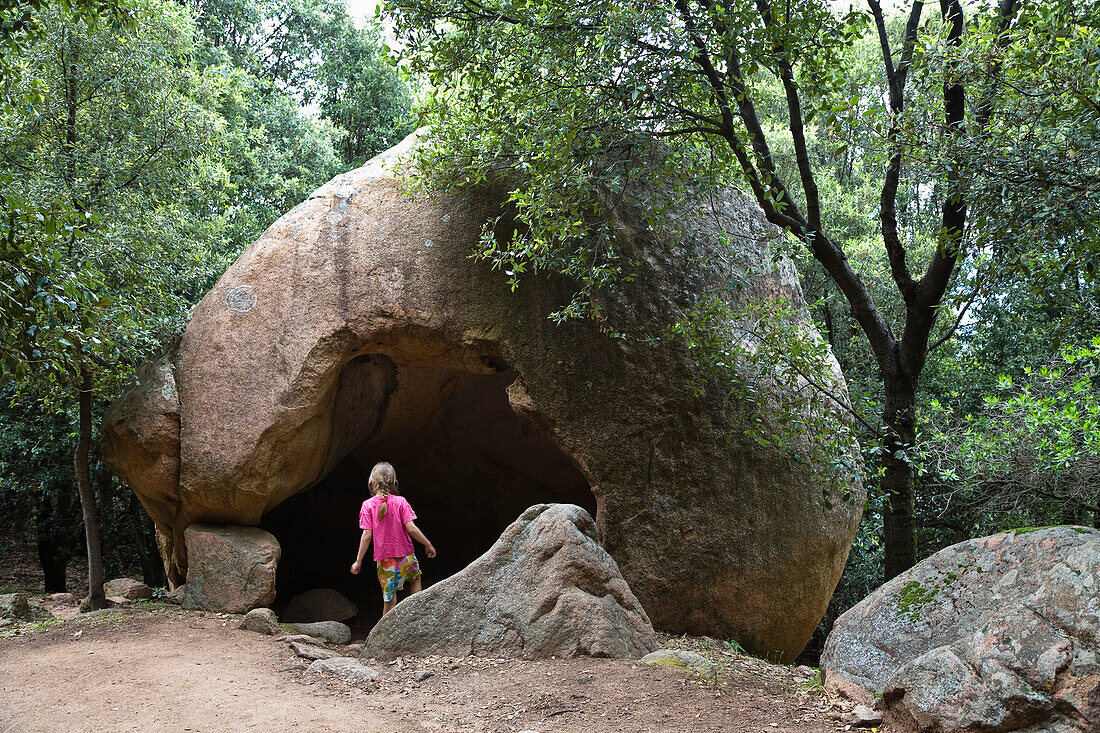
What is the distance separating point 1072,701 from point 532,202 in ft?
14.9

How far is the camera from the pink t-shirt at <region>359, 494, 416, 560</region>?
6660mm

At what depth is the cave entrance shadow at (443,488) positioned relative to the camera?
34.5 feet

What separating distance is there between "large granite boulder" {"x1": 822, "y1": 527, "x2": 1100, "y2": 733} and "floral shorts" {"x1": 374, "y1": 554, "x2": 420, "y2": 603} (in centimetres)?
377

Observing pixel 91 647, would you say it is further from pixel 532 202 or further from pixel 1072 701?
pixel 1072 701

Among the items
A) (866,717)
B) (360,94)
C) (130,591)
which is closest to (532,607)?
(866,717)

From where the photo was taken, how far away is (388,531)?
6.67m

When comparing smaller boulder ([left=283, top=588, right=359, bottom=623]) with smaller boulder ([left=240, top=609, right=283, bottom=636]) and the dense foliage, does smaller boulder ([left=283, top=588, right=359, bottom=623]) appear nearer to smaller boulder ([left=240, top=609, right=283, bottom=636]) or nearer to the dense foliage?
the dense foliage

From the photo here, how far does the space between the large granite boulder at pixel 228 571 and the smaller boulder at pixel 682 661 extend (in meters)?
3.99

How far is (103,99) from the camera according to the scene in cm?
786

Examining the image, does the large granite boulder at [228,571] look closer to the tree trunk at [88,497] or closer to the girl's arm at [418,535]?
the tree trunk at [88,497]

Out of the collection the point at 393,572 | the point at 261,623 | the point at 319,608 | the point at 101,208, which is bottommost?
the point at 319,608

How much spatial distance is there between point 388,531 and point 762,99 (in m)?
4.94

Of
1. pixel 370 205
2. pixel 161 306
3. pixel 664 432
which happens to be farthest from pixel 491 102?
pixel 161 306

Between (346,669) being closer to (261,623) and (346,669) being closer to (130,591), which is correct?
(261,623)
